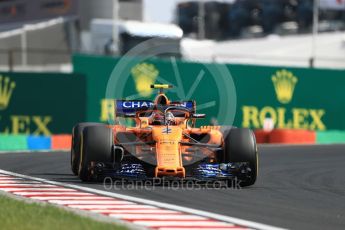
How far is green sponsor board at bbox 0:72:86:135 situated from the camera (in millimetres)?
22766

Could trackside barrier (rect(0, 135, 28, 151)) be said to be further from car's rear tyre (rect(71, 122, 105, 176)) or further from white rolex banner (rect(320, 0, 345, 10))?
white rolex banner (rect(320, 0, 345, 10))

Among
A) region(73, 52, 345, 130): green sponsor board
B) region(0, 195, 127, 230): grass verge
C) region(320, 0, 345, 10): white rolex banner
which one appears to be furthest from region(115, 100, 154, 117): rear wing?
region(320, 0, 345, 10): white rolex banner

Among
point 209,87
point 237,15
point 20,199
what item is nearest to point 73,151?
point 20,199

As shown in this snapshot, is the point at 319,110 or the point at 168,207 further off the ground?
the point at 168,207

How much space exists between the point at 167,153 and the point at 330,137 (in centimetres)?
1700

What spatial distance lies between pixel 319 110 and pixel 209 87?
14.0 ft

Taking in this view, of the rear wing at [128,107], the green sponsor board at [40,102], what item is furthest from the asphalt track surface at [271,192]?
the green sponsor board at [40,102]

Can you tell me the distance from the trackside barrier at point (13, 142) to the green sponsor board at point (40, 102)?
90cm

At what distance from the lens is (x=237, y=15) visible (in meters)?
106

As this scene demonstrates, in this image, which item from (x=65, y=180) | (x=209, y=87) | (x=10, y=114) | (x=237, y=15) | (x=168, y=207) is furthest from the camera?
(x=237, y=15)

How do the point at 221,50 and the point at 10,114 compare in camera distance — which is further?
the point at 221,50

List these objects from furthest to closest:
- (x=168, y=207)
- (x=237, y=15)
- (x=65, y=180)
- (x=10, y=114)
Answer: (x=237, y=15), (x=10, y=114), (x=65, y=180), (x=168, y=207)

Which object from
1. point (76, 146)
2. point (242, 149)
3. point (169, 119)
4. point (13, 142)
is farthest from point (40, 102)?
point (242, 149)

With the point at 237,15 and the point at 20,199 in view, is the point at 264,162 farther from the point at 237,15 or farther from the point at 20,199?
the point at 237,15
